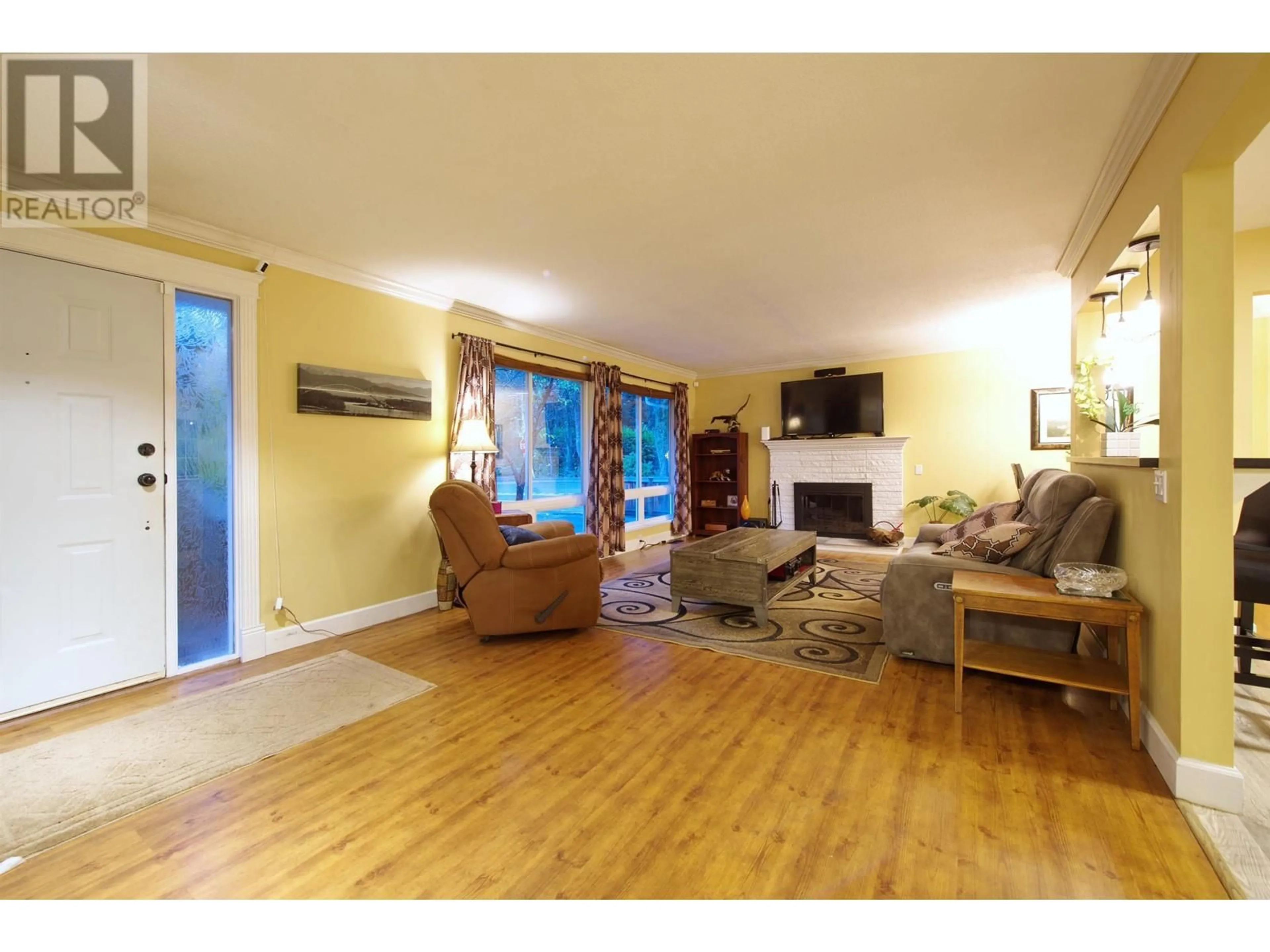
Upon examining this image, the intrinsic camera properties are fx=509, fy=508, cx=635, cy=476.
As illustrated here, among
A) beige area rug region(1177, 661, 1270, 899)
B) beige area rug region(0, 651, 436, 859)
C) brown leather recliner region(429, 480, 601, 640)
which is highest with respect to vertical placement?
brown leather recliner region(429, 480, 601, 640)

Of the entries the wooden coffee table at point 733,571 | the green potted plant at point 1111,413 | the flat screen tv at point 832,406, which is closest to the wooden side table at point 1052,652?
the green potted plant at point 1111,413

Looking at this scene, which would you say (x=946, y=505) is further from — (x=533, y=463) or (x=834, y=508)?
(x=533, y=463)

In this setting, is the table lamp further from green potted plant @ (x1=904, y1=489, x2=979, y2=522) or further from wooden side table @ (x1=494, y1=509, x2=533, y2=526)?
green potted plant @ (x1=904, y1=489, x2=979, y2=522)

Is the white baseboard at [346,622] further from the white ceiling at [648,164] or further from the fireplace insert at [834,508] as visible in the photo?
the fireplace insert at [834,508]

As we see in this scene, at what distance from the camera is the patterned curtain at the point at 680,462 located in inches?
297

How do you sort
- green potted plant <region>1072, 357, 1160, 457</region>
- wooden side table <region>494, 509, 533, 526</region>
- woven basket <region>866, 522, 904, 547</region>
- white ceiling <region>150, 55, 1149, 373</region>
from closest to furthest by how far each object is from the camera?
white ceiling <region>150, 55, 1149, 373</region> → green potted plant <region>1072, 357, 1160, 457</region> → wooden side table <region>494, 509, 533, 526</region> → woven basket <region>866, 522, 904, 547</region>

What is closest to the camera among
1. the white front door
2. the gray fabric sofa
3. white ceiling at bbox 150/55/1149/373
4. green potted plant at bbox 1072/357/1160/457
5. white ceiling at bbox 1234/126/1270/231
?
white ceiling at bbox 150/55/1149/373

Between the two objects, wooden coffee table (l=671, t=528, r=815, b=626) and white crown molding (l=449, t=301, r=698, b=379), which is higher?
white crown molding (l=449, t=301, r=698, b=379)

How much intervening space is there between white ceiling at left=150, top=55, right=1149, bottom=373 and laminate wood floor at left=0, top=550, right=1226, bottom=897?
2502 mm

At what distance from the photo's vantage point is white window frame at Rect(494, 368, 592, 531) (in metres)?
5.10

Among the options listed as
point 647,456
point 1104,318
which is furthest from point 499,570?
point 1104,318

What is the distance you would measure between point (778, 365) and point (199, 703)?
22.8ft

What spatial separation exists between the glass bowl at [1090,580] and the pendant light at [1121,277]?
5.69 ft

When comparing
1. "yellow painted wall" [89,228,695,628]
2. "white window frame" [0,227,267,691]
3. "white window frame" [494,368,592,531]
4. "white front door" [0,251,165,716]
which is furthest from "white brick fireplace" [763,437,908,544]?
"white front door" [0,251,165,716]
